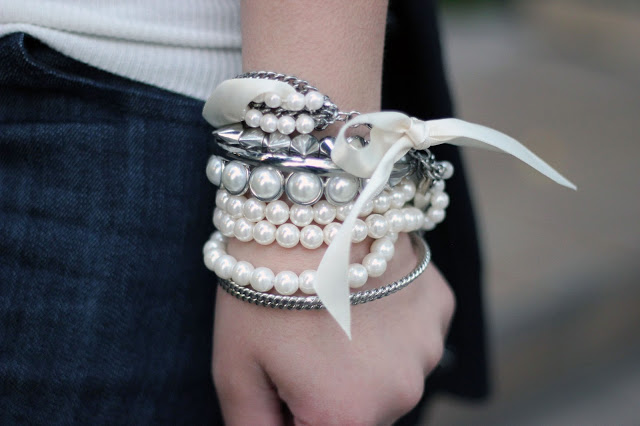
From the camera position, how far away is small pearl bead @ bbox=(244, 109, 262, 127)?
2.10 ft

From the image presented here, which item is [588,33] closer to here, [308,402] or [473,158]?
[473,158]

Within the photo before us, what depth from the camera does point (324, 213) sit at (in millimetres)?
638

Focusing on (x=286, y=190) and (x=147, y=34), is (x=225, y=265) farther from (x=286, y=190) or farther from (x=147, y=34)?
(x=147, y=34)

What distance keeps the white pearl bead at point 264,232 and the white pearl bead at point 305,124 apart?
0.09 meters

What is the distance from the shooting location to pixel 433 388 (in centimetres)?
110

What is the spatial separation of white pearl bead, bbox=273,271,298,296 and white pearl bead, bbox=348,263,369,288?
5 centimetres

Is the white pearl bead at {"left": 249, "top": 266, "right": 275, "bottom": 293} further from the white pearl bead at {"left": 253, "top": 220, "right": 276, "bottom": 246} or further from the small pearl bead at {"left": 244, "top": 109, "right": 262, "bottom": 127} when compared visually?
the small pearl bead at {"left": 244, "top": 109, "right": 262, "bottom": 127}

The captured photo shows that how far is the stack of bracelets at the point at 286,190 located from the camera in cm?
63

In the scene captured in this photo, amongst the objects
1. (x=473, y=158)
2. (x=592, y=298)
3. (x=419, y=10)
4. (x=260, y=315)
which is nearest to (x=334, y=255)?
(x=260, y=315)

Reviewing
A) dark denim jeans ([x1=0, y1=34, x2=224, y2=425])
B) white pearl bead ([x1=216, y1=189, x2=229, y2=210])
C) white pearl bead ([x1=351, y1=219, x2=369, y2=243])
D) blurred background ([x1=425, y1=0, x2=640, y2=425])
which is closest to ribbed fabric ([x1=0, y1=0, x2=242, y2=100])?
dark denim jeans ([x1=0, y1=34, x2=224, y2=425])

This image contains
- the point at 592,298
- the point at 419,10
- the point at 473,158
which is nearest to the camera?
the point at 419,10

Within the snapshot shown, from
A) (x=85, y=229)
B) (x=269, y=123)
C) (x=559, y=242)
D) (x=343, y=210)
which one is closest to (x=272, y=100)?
(x=269, y=123)

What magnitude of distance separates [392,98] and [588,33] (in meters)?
4.34

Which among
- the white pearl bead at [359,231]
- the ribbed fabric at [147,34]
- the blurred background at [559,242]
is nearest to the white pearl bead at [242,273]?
the white pearl bead at [359,231]
